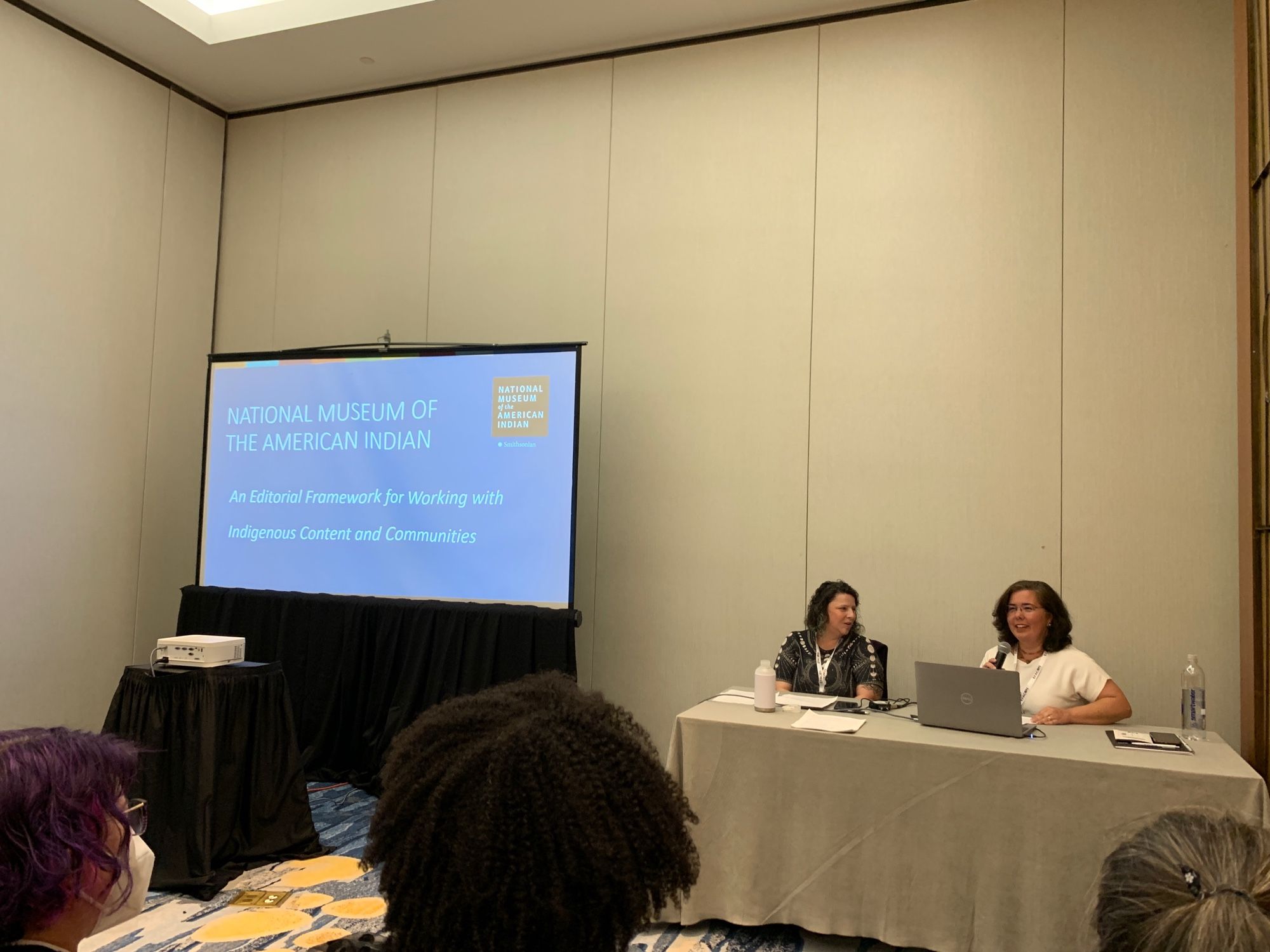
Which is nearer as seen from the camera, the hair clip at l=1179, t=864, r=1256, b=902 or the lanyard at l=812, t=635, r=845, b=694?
the hair clip at l=1179, t=864, r=1256, b=902

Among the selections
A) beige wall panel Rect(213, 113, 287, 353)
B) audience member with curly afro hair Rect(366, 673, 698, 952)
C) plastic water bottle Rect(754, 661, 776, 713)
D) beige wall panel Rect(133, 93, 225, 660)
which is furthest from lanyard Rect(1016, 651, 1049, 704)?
beige wall panel Rect(213, 113, 287, 353)

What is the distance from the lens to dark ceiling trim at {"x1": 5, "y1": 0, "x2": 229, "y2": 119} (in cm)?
480

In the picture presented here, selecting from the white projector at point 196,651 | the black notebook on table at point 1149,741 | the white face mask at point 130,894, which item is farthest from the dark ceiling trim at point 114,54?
the black notebook on table at point 1149,741

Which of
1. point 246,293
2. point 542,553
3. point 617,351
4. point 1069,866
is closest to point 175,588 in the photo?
point 246,293

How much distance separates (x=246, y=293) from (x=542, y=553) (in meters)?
2.73

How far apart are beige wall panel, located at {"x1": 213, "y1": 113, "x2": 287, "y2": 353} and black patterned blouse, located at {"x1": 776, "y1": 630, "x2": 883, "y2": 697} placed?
3597 millimetres

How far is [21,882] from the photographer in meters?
1.06

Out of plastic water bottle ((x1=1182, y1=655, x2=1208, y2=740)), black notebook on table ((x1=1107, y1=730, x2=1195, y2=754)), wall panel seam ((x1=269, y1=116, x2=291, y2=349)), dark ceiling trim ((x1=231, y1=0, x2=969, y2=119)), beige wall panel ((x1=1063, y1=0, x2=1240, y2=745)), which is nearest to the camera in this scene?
black notebook on table ((x1=1107, y1=730, x2=1195, y2=754))

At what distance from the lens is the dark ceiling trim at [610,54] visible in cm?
461

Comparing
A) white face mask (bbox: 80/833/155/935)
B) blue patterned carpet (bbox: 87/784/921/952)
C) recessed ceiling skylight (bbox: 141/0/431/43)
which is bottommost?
blue patterned carpet (bbox: 87/784/921/952)

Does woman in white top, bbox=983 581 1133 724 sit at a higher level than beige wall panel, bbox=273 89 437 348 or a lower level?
lower

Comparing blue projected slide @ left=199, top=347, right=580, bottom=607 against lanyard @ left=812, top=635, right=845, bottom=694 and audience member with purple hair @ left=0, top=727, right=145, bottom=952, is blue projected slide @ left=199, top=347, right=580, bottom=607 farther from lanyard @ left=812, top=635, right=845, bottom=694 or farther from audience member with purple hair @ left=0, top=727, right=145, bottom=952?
audience member with purple hair @ left=0, top=727, right=145, bottom=952

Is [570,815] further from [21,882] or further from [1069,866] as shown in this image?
[1069,866]

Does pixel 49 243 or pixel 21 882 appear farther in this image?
pixel 49 243
